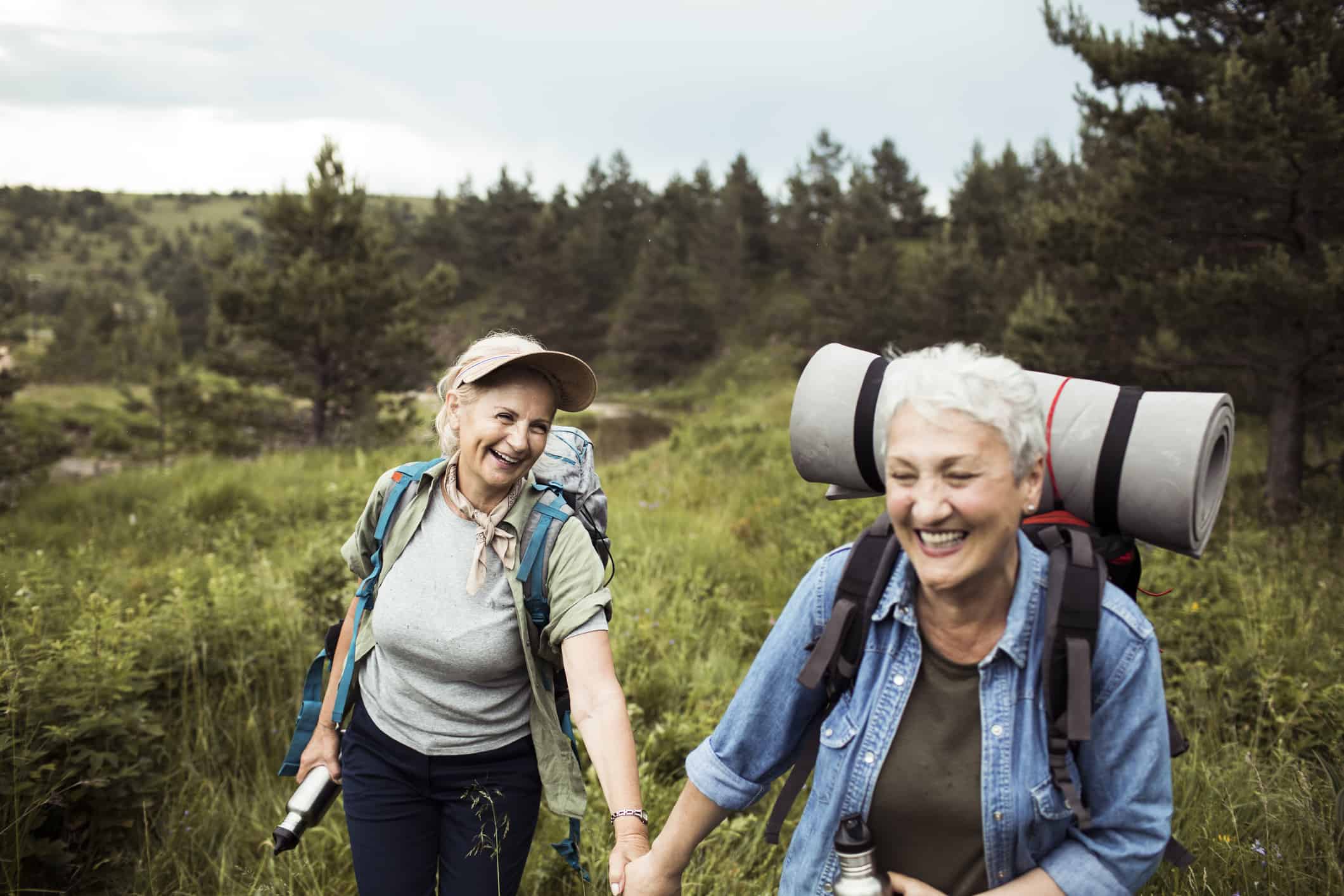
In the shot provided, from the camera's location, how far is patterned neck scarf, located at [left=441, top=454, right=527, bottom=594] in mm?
2236

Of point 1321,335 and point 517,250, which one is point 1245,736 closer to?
point 1321,335

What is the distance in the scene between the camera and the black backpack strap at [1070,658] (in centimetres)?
142

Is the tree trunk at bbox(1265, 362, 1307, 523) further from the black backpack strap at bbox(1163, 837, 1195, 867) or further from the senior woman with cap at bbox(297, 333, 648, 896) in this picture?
the senior woman with cap at bbox(297, 333, 648, 896)

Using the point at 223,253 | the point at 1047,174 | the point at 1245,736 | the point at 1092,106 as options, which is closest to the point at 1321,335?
the point at 1092,106

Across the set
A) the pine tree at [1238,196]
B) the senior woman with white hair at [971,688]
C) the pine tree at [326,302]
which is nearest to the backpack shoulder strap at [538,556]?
the senior woman with white hair at [971,688]

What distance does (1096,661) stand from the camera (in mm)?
1463

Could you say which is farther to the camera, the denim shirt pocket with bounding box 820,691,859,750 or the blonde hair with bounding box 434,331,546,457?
the blonde hair with bounding box 434,331,546,457

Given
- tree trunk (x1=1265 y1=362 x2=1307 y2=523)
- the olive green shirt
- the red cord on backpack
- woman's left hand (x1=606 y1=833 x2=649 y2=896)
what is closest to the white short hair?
the red cord on backpack

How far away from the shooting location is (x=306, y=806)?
2400 mm

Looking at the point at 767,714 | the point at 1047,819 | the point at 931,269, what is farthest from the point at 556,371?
the point at 931,269

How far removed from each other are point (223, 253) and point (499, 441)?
1737 cm

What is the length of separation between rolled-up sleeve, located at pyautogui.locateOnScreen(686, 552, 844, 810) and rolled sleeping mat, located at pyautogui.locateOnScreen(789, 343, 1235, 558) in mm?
340

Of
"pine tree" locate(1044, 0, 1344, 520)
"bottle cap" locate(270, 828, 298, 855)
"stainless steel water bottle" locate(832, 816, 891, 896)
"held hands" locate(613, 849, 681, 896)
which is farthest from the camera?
"pine tree" locate(1044, 0, 1344, 520)

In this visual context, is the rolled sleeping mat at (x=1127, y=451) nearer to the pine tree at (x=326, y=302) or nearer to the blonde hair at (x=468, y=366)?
the blonde hair at (x=468, y=366)
